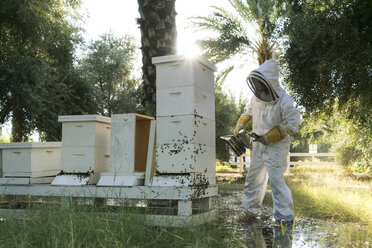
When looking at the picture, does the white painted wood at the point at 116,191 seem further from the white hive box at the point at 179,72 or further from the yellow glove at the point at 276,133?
the white hive box at the point at 179,72

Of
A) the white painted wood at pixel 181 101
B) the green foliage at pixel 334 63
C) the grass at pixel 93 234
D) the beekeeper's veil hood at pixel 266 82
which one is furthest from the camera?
the green foliage at pixel 334 63

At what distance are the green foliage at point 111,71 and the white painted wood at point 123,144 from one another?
1226cm

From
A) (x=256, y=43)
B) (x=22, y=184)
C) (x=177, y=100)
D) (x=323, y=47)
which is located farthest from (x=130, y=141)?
(x=256, y=43)

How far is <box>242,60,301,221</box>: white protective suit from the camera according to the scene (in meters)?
3.86

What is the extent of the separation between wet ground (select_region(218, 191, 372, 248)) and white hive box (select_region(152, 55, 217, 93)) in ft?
4.66

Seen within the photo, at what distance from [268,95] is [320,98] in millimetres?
3768

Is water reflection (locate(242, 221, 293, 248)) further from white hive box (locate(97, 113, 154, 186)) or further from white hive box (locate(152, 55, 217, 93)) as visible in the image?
white hive box (locate(152, 55, 217, 93))

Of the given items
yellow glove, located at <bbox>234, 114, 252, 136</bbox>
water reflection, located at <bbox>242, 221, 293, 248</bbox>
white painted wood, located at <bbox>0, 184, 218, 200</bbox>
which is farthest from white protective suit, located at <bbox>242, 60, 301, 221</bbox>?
white painted wood, located at <bbox>0, 184, 218, 200</bbox>

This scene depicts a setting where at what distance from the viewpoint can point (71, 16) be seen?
10422 millimetres

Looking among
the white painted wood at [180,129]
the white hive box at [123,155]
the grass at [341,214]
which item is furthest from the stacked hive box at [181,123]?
the grass at [341,214]

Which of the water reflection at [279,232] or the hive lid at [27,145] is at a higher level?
the hive lid at [27,145]

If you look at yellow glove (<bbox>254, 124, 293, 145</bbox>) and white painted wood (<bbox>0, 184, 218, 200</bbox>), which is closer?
white painted wood (<bbox>0, 184, 218, 200</bbox>)

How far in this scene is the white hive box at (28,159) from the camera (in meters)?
3.90

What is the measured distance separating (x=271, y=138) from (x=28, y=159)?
8.77 ft
